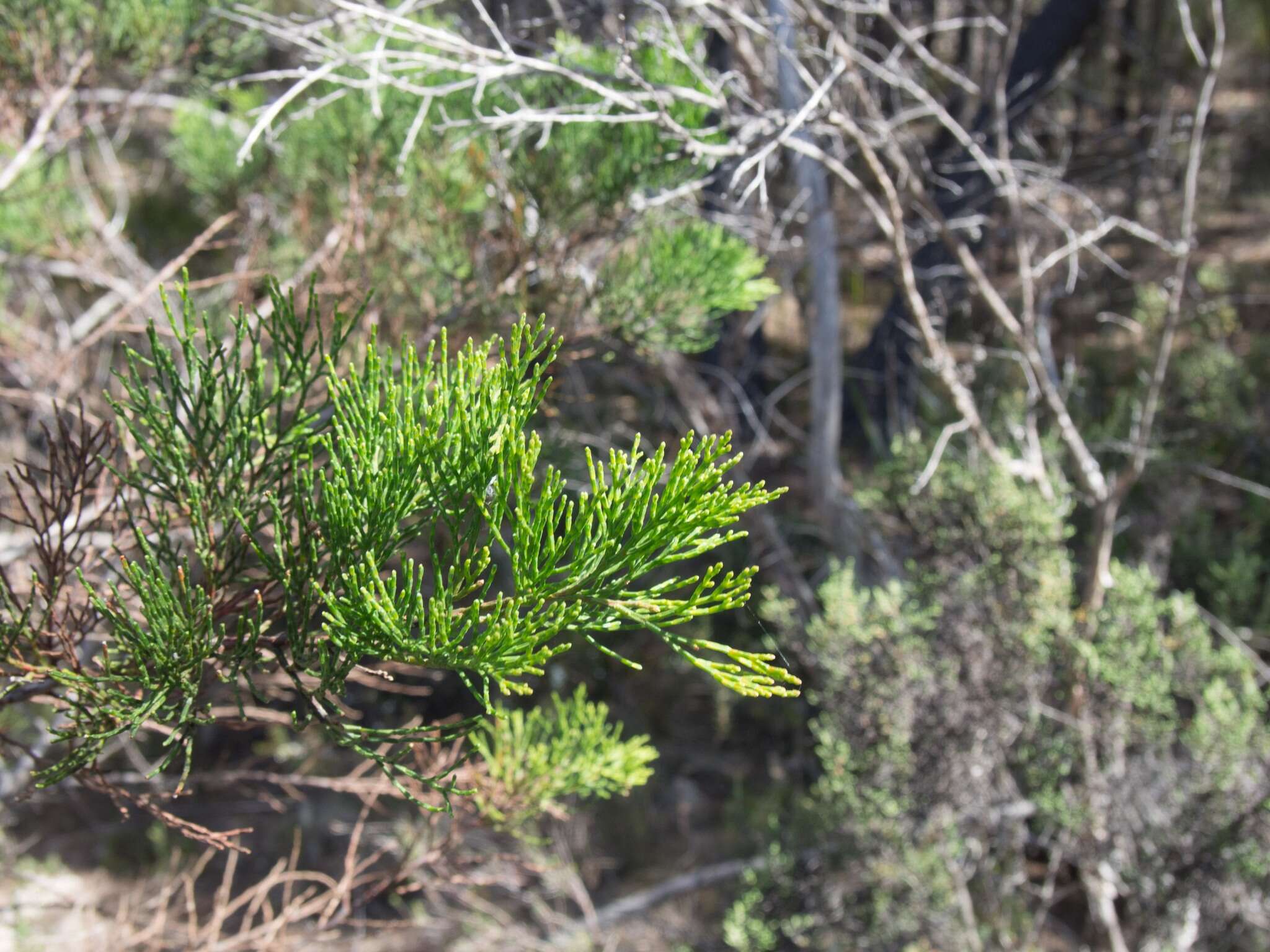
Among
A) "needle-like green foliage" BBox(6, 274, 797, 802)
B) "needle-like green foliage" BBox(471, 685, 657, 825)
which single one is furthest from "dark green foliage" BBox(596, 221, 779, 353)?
"needle-like green foliage" BBox(6, 274, 797, 802)

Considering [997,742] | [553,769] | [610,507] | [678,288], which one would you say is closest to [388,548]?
[610,507]

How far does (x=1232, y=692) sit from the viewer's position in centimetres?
253

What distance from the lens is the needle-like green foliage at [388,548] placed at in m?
0.90

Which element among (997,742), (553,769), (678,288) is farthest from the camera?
(997,742)

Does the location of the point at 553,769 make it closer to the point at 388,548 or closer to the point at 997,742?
the point at 388,548

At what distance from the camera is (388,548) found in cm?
100

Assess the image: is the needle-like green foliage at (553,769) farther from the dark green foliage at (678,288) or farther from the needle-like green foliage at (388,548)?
the dark green foliage at (678,288)

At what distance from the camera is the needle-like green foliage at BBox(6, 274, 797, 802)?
0.90m

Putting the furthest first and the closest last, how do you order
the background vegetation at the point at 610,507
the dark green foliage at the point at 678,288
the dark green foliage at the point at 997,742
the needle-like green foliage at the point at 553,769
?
the dark green foliage at the point at 997,742, the dark green foliage at the point at 678,288, the needle-like green foliage at the point at 553,769, the background vegetation at the point at 610,507

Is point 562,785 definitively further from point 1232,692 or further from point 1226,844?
point 1232,692

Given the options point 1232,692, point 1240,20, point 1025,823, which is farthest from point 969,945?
point 1240,20

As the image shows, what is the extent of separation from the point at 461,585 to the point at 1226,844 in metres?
2.26

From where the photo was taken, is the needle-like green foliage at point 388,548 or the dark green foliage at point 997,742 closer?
the needle-like green foliage at point 388,548

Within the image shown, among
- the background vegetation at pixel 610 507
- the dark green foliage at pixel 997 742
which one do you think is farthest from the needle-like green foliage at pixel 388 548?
Answer: the dark green foliage at pixel 997 742
